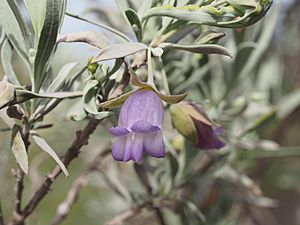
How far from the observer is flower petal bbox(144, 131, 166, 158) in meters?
0.48

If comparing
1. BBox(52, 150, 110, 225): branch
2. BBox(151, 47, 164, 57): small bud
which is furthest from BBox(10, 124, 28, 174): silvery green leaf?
BBox(52, 150, 110, 225): branch

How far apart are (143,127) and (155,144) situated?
21mm

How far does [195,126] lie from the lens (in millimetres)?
576

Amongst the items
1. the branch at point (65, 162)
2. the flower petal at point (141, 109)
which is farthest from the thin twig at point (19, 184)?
the flower petal at point (141, 109)

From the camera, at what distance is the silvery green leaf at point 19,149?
0.47 meters

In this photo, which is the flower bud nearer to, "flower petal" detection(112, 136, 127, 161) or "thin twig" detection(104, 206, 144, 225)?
"flower petal" detection(112, 136, 127, 161)

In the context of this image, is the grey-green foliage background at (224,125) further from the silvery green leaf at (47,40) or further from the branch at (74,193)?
the silvery green leaf at (47,40)

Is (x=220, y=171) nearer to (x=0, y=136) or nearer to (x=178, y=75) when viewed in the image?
(x=178, y=75)

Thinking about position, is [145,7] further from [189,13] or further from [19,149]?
[19,149]

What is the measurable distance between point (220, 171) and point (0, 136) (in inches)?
15.2

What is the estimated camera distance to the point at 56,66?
40.0 inches

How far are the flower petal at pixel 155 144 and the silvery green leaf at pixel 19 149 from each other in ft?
0.33

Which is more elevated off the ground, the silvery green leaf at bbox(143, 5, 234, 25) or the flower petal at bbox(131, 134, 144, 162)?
the silvery green leaf at bbox(143, 5, 234, 25)

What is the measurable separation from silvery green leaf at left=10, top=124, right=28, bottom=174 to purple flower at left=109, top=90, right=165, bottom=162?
0.24ft
